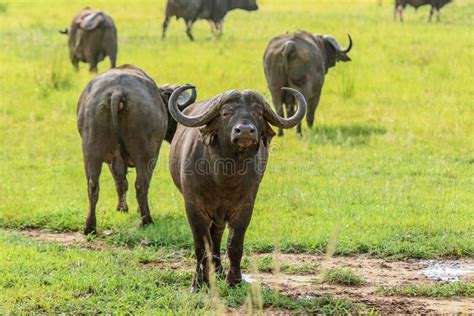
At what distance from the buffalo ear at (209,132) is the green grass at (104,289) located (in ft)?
3.66

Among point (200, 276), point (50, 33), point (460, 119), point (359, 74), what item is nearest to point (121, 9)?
point (50, 33)

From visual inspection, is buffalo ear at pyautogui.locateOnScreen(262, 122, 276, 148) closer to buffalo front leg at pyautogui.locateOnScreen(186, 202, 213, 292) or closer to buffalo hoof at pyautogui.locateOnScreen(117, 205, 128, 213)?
buffalo front leg at pyautogui.locateOnScreen(186, 202, 213, 292)

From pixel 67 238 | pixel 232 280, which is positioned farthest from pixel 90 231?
pixel 232 280

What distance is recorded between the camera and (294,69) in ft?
44.3

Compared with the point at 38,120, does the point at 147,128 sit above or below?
above

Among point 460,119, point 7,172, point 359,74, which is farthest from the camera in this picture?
point 359,74

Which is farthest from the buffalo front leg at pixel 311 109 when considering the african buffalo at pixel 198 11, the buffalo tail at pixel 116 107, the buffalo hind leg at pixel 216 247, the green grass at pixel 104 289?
the african buffalo at pixel 198 11

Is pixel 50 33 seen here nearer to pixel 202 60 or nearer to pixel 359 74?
pixel 202 60

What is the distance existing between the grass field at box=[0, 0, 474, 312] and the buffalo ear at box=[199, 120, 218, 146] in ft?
3.79

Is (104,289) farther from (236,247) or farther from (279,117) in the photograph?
(279,117)

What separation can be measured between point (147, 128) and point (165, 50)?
13.4 metres

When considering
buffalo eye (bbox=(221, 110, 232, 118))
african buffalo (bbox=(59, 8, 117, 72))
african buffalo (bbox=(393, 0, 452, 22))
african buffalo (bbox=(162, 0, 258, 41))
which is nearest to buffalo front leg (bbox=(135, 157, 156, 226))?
buffalo eye (bbox=(221, 110, 232, 118))

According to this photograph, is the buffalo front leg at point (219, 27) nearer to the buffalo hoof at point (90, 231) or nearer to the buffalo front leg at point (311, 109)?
the buffalo front leg at point (311, 109)

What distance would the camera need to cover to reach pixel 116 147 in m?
8.68
